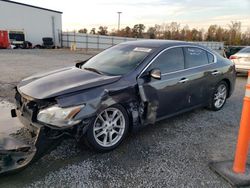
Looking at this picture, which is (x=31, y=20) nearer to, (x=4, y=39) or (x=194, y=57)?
(x=4, y=39)

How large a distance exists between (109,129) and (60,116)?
78cm

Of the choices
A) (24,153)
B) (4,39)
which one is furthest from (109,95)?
(4,39)

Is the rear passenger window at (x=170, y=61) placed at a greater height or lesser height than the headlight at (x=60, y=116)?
greater

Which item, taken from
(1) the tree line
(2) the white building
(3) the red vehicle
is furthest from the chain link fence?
(1) the tree line

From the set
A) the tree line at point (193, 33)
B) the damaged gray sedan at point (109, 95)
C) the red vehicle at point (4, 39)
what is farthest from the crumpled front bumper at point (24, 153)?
the tree line at point (193, 33)

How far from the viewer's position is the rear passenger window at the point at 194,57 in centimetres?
434

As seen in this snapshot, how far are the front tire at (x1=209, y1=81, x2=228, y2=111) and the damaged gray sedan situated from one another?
0.28 m

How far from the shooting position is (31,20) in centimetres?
3272

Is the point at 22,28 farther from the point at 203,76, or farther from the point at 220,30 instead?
the point at 220,30

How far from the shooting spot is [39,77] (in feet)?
12.0

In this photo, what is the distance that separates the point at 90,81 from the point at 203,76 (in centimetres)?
239

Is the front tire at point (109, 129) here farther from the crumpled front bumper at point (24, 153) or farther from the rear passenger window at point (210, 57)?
the rear passenger window at point (210, 57)

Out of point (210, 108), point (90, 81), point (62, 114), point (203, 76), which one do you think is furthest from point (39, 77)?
point (210, 108)

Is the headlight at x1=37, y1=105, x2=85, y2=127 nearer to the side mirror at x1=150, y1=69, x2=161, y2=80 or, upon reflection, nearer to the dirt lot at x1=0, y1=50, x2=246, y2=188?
the dirt lot at x1=0, y1=50, x2=246, y2=188
